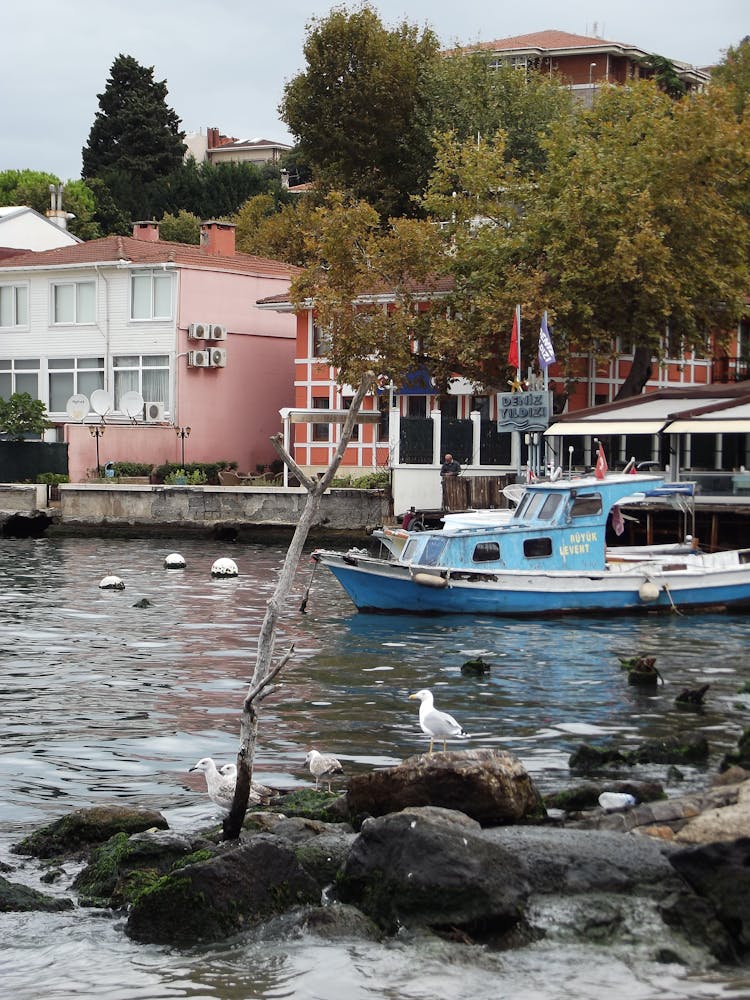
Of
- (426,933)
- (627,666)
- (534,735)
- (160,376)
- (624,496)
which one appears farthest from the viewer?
(160,376)

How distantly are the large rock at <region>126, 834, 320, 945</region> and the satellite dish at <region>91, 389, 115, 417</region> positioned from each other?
43271 millimetres

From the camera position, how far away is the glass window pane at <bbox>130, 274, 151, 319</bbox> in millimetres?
54719

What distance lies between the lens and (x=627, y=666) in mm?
20578

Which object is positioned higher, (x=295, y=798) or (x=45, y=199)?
(x=45, y=199)

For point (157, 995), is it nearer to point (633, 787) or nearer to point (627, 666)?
point (633, 787)

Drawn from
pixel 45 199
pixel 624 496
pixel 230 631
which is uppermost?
pixel 45 199

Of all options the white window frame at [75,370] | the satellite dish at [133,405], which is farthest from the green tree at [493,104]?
the satellite dish at [133,405]

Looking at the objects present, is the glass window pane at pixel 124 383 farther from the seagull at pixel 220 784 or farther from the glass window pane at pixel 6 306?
the seagull at pixel 220 784

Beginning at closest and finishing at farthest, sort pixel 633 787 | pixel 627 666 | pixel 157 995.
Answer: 1. pixel 157 995
2. pixel 633 787
3. pixel 627 666

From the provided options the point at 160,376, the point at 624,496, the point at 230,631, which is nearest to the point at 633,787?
the point at 230,631

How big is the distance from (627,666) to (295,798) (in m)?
8.55

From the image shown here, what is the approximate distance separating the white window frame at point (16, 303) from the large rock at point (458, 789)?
47980 millimetres

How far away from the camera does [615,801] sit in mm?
12148

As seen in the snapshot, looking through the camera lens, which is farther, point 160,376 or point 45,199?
point 45,199
